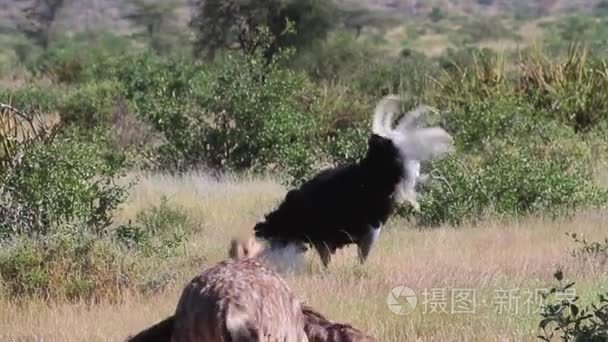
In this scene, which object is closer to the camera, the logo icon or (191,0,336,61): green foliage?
the logo icon

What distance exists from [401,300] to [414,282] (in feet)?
1.59

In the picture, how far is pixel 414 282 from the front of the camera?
7930 mm

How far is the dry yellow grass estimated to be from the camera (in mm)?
6836

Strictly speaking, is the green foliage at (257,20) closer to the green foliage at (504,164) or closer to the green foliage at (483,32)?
the green foliage at (504,164)

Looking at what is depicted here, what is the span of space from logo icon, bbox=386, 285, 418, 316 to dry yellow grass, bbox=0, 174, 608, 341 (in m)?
0.04

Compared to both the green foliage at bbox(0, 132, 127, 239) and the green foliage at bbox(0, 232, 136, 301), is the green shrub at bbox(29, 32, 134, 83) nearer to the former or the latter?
the green foliage at bbox(0, 132, 127, 239)

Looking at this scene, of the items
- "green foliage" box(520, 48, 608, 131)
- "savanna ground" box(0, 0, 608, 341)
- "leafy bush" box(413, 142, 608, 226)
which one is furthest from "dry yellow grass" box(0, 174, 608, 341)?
"green foliage" box(520, 48, 608, 131)

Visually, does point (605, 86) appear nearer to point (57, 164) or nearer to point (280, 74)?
point (280, 74)

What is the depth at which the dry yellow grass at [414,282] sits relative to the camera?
684 centimetres

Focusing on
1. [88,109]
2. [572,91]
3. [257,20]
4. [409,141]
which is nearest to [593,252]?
[409,141]

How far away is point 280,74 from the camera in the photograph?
50.7ft

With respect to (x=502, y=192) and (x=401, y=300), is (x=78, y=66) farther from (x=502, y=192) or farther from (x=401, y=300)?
(x=401, y=300)

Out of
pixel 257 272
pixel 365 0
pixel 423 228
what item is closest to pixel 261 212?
pixel 423 228

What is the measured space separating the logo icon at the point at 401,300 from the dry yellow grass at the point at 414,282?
4 centimetres
